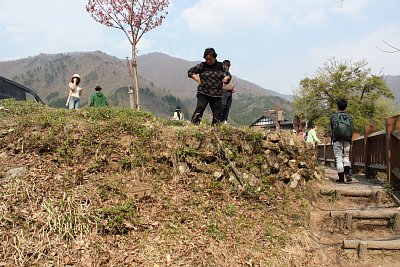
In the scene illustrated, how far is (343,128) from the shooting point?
6559 mm

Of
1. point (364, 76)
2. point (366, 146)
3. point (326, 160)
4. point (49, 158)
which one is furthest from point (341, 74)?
point (49, 158)

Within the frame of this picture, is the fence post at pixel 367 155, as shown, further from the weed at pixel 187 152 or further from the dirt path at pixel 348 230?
the weed at pixel 187 152

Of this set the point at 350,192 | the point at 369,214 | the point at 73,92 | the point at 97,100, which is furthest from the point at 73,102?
the point at 369,214

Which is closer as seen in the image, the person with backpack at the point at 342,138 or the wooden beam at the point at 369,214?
the wooden beam at the point at 369,214

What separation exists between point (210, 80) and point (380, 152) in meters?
4.03

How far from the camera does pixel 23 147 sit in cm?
500

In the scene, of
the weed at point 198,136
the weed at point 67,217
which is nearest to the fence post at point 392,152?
the weed at point 198,136

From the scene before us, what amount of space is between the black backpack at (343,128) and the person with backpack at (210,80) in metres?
2.65

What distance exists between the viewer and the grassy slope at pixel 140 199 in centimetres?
366

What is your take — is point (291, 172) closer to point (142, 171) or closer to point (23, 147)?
point (142, 171)

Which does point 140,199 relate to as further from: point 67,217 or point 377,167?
point 377,167

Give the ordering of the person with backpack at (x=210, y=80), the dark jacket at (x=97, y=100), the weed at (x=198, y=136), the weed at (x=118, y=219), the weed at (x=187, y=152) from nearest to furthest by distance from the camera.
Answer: the weed at (x=118, y=219)
the weed at (x=187, y=152)
the weed at (x=198, y=136)
the person with backpack at (x=210, y=80)
the dark jacket at (x=97, y=100)

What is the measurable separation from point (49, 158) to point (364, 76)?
42.0 metres

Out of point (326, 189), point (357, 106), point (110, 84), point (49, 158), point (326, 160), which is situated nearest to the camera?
point (49, 158)
